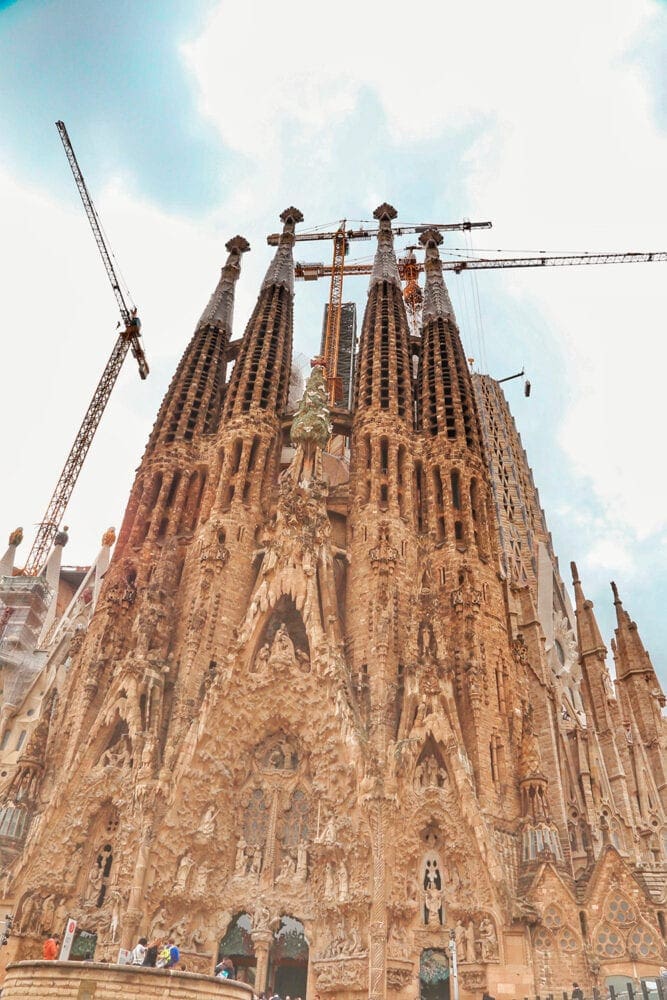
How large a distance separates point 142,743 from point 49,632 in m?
26.4

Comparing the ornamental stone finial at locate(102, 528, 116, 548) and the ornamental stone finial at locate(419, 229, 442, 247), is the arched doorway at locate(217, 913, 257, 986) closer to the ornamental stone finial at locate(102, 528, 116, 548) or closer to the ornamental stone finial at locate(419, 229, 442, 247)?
the ornamental stone finial at locate(102, 528, 116, 548)

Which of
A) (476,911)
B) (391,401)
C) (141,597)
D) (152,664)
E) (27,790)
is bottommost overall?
(476,911)

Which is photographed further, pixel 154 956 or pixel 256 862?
pixel 256 862

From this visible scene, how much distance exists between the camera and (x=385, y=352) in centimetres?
3553

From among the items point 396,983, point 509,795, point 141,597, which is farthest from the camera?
point 141,597

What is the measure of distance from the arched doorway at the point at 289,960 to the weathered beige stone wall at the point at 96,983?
30.6 feet

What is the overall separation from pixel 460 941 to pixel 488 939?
2.85ft

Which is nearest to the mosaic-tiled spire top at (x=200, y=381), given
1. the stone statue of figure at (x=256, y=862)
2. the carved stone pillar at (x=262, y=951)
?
the stone statue of figure at (x=256, y=862)

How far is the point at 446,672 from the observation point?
23.3 meters

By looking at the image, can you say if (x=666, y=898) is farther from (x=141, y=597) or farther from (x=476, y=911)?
(x=141, y=597)

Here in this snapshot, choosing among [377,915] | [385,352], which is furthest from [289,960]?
[385,352]

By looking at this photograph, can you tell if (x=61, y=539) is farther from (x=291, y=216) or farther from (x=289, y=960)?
(x=289, y=960)

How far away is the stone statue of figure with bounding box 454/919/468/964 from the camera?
19031 mm

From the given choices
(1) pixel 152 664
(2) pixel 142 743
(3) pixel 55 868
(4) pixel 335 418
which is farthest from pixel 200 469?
(3) pixel 55 868
